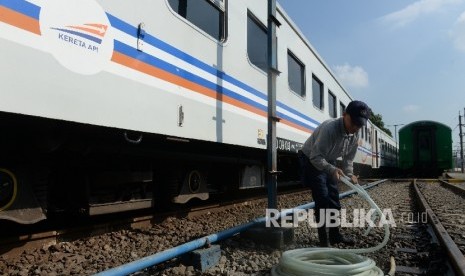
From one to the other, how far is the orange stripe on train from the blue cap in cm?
264

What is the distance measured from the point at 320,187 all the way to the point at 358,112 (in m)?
0.82

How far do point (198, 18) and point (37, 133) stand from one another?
215 centimetres

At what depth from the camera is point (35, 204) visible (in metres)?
3.38

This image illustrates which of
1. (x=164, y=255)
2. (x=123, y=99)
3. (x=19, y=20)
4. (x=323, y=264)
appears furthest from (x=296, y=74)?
(x=19, y=20)

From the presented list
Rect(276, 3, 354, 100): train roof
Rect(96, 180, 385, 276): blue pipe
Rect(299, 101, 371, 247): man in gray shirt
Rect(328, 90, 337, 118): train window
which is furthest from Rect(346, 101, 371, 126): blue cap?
Rect(328, 90, 337, 118): train window

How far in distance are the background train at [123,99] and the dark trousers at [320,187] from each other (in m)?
1.12

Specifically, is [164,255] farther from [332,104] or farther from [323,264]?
[332,104]

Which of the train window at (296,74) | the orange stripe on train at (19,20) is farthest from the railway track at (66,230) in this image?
the train window at (296,74)

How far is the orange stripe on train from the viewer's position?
2544 millimetres

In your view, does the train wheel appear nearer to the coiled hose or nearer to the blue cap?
the coiled hose

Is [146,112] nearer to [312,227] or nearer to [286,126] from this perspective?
[312,227]

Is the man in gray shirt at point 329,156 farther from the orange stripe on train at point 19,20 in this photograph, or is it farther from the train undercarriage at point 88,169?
the orange stripe on train at point 19,20

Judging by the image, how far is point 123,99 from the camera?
3.45 meters

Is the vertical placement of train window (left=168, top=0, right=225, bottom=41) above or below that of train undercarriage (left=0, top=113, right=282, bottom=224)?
above
